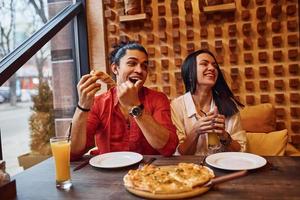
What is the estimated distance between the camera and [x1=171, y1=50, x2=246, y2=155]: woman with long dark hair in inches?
75.7

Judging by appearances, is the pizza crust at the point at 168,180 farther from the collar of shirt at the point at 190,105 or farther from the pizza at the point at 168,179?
the collar of shirt at the point at 190,105

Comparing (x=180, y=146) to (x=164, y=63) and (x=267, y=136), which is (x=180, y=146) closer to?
(x=267, y=136)

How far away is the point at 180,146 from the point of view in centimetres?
190

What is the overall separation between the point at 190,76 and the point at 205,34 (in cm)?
84

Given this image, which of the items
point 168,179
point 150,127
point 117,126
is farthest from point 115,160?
point 168,179

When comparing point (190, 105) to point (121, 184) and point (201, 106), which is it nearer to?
point (201, 106)

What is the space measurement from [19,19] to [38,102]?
0.70m

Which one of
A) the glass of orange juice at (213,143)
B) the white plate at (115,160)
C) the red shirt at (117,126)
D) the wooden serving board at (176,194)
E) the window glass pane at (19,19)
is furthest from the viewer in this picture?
the window glass pane at (19,19)

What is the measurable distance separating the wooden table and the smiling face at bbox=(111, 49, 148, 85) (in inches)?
23.0

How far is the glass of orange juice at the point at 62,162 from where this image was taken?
124cm

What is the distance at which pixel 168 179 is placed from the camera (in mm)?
1145

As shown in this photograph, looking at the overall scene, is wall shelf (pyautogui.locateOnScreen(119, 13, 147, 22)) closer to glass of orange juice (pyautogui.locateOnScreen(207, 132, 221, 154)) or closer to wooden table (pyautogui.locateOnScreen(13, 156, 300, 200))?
glass of orange juice (pyautogui.locateOnScreen(207, 132, 221, 154))

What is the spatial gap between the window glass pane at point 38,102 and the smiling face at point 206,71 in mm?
1269

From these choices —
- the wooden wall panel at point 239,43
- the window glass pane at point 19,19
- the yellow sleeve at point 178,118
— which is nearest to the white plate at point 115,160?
the yellow sleeve at point 178,118
